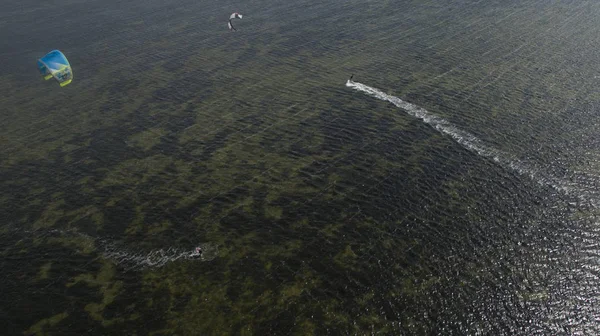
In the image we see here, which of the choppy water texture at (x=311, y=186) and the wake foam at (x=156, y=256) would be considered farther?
the wake foam at (x=156, y=256)

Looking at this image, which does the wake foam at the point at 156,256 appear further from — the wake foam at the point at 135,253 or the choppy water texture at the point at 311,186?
the choppy water texture at the point at 311,186

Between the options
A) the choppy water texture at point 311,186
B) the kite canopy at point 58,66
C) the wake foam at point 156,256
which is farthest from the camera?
the kite canopy at point 58,66

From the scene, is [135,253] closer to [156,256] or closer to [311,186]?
[156,256]

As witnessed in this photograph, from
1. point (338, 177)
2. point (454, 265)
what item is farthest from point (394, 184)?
point (454, 265)

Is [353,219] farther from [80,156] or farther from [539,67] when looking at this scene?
[539,67]

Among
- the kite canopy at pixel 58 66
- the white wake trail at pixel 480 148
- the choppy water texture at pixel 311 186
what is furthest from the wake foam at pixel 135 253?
the kite canopy at pixel 58 66

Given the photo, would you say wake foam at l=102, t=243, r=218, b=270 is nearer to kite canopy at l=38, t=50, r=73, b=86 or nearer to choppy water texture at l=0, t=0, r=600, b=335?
choppy water texture at l=0, t=0, r=600, b=335

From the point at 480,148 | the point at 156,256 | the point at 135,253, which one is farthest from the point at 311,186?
the point at 480,148
